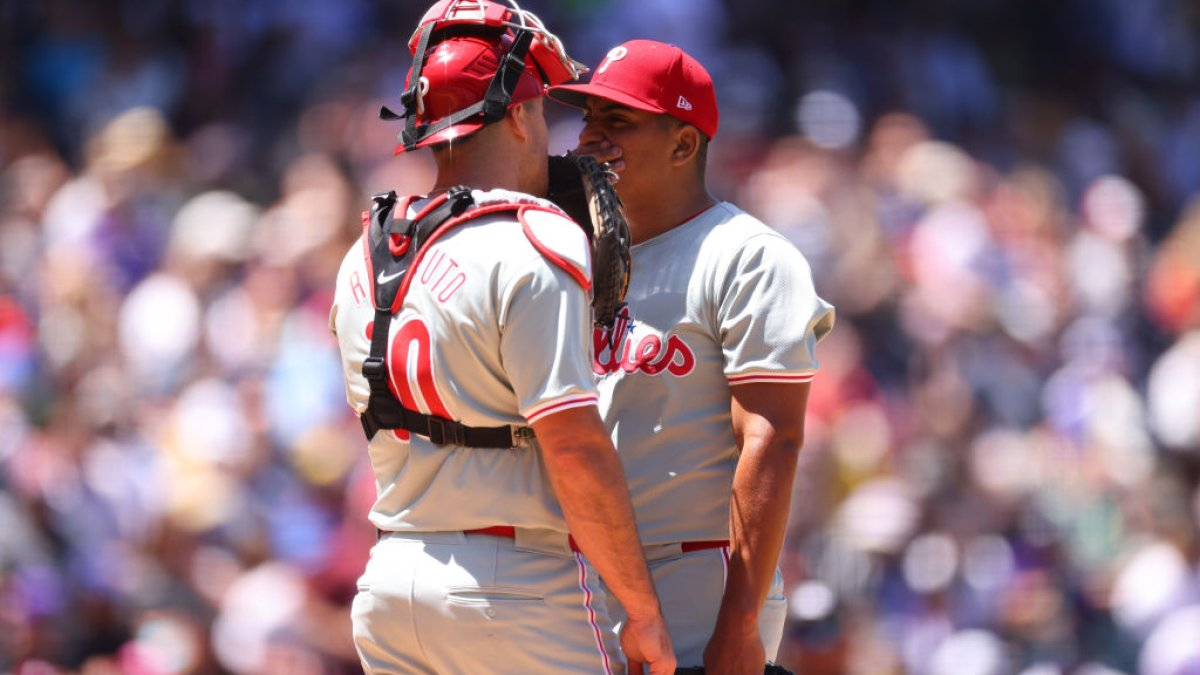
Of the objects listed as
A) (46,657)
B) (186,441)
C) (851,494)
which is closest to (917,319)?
(851,494)

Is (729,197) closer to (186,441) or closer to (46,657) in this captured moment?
(186,441)

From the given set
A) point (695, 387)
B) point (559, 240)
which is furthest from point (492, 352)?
point (695, 387)

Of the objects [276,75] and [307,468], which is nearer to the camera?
[307,468]

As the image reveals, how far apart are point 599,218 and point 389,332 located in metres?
0.43

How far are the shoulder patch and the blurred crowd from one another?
3477 mm

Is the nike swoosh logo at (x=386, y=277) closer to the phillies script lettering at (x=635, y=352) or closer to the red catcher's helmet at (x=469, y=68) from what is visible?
the red catcher's helmet at (x=469, y=68)

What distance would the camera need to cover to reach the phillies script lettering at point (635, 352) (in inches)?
131

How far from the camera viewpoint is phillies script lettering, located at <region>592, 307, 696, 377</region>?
3.34 metres

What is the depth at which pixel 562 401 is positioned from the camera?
277 centimetres

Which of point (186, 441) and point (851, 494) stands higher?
point (186, 441)

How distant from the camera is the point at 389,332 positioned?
2934 mm

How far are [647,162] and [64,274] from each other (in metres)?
5.73

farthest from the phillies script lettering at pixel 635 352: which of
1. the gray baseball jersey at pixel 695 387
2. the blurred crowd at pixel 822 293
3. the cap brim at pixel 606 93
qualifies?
the blurred crowd at pixel 822 293

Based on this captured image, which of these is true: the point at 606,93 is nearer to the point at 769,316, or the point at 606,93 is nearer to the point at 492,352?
A: the point at 769,316
